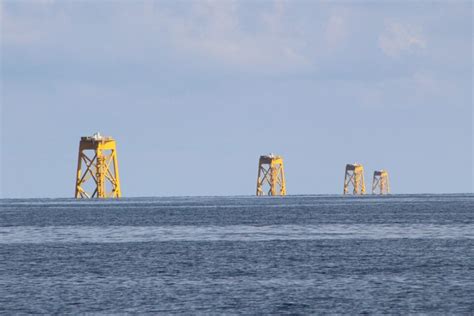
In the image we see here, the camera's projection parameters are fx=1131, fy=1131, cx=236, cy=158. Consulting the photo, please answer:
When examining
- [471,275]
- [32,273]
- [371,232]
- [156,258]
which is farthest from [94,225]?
[471,275]

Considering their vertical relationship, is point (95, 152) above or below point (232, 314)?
above

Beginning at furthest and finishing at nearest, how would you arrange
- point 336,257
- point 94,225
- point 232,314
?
point 94,225 → point 336,257 → point 232,314

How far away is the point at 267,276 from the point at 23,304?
11215 millimetres

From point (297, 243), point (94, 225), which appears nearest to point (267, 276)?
point (297, 243)

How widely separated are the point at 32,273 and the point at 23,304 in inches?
389

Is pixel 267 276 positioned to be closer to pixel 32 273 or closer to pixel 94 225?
pixel 32 273

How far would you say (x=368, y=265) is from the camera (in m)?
48.4

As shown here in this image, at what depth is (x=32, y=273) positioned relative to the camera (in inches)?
1815

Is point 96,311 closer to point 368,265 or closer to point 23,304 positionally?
point 23,304

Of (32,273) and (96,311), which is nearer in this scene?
(96,311)

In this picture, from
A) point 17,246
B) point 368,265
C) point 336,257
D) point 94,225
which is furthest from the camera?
point 94,225

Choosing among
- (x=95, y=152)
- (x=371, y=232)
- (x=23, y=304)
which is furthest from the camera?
(x=95, y=152)

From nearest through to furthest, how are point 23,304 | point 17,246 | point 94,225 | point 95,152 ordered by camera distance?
point 23,304 → point 17,246 → point 94,225 → point 95,152

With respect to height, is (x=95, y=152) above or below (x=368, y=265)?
above
